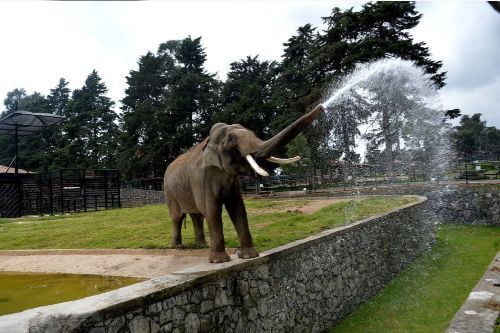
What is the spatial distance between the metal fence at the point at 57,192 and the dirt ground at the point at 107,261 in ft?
50.6

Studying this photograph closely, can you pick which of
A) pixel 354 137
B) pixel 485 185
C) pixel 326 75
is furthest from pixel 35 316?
pixel 326 75

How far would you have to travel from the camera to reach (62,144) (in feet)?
176

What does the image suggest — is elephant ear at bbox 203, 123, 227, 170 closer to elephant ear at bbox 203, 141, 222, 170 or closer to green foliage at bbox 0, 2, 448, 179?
elephant ear at bbox 203, 141, 222, 170

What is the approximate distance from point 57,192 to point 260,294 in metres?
24.1

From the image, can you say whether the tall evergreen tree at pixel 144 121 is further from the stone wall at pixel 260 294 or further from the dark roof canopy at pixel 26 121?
the stone wall at pixel 260 294

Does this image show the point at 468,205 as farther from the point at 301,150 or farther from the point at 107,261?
the point at 107,261

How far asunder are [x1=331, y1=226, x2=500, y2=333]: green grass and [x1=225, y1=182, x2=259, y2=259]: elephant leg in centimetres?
305

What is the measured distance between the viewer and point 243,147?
5504 millimetres

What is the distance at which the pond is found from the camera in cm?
596

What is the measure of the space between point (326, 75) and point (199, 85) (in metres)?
17.2

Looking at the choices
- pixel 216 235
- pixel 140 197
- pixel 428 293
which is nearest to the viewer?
pixel 216 235

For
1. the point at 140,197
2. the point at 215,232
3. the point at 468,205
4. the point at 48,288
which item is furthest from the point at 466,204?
the point at 140,197

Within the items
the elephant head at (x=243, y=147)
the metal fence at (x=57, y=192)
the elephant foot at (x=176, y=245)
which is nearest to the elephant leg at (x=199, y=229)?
the elephant foot at (x=176, y=245)

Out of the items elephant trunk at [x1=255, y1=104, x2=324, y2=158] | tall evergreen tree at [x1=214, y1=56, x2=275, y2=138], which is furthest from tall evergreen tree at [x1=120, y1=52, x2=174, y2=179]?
elephant trunk at [x1=255, y1=104, x2=324, y2=158]
